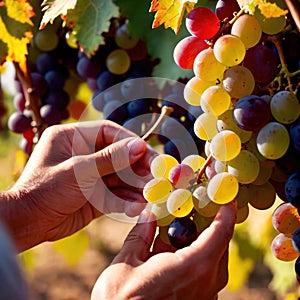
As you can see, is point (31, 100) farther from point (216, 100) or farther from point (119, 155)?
point (216, 100)

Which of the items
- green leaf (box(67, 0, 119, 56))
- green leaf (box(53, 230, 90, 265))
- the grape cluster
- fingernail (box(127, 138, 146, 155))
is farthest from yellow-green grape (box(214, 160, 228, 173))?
green leaf (box(53, 230, 90, 265))

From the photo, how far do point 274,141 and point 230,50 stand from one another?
12cm

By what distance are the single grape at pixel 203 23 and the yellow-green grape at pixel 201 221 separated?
8.8 inches

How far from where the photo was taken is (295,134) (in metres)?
0.76

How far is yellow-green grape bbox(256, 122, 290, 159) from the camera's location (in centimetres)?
76

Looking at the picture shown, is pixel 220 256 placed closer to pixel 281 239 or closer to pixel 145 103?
pixel 281 239

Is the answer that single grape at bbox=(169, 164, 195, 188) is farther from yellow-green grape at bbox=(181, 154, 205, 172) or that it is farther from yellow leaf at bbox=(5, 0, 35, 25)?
yellow leaf at bbox=(5, 0, 35, 25)

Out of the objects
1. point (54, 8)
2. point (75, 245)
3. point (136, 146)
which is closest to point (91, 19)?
point (54, 8)

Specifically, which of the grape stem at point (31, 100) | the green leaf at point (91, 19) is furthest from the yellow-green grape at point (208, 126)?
the grape stem at point (31, 100)

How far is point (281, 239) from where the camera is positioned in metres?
0.84

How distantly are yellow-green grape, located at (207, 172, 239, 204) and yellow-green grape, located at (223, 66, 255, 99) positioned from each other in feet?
0.32

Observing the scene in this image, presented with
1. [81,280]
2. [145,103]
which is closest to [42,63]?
[145,103]

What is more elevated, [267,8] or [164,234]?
[267,8]

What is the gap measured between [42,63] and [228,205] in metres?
0.68
